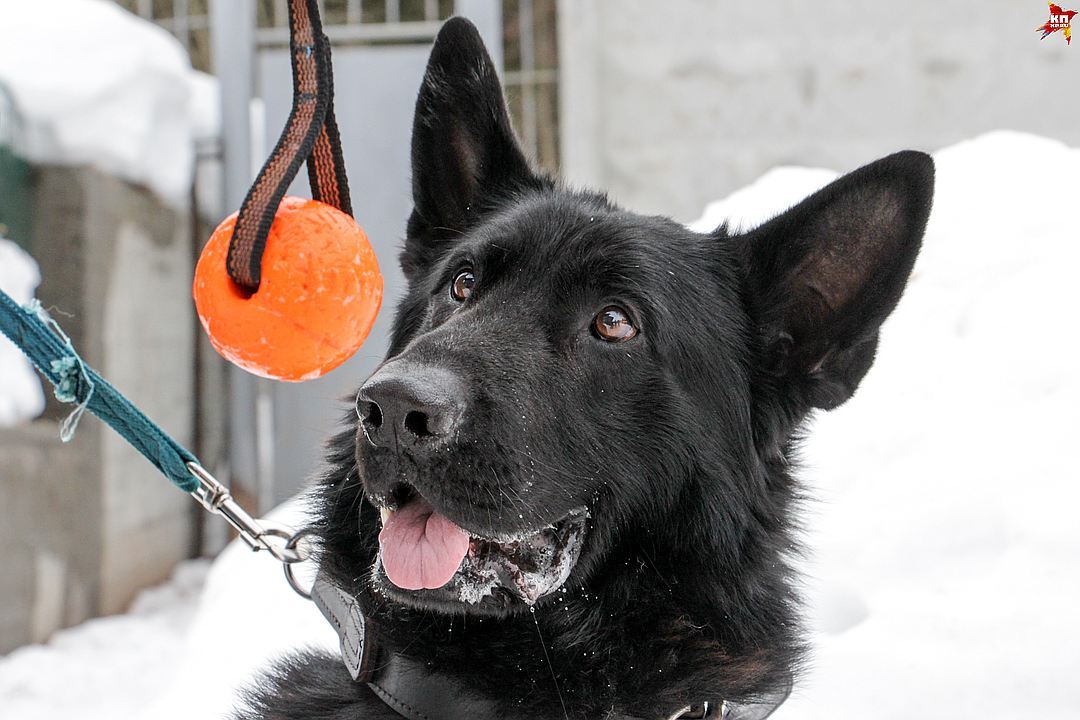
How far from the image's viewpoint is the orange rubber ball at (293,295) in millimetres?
1688

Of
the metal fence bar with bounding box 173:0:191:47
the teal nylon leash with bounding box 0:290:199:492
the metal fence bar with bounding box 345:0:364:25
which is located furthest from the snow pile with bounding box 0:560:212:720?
the metal fence bar with bounding box 173:0:191:47

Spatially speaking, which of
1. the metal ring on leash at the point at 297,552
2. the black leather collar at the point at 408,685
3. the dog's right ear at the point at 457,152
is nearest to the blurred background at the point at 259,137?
the dog's right ear at the point at 457,152

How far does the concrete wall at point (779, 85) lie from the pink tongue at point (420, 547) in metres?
4.28

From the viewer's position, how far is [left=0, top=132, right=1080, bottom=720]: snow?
2.57m

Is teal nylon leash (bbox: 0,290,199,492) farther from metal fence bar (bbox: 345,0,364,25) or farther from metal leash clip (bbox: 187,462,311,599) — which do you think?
metal fence bar (bbox: 345,0,364,25)

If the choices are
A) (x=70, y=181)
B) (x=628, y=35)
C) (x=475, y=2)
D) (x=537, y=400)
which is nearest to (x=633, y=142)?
(x=628, y=35)

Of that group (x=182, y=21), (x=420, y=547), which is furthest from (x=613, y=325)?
(x=182, y=21)

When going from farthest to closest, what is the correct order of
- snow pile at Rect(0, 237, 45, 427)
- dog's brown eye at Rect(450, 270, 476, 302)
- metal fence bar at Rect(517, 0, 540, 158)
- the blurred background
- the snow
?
metal fence bar at Rect(517, 0, 540, 158), the blurred background, snow pile at Rect(0, 237, 45, 427), the snow, dog's brown eye at Rect(450, 270, 476, 302)

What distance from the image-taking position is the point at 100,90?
15.1 feet

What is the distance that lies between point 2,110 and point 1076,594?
418cm

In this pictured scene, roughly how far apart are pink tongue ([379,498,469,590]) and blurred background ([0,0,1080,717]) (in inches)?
100.0

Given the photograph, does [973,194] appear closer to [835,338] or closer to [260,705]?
[835,338]

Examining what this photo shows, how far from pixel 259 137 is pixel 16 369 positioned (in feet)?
7.20

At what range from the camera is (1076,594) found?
2.63m
